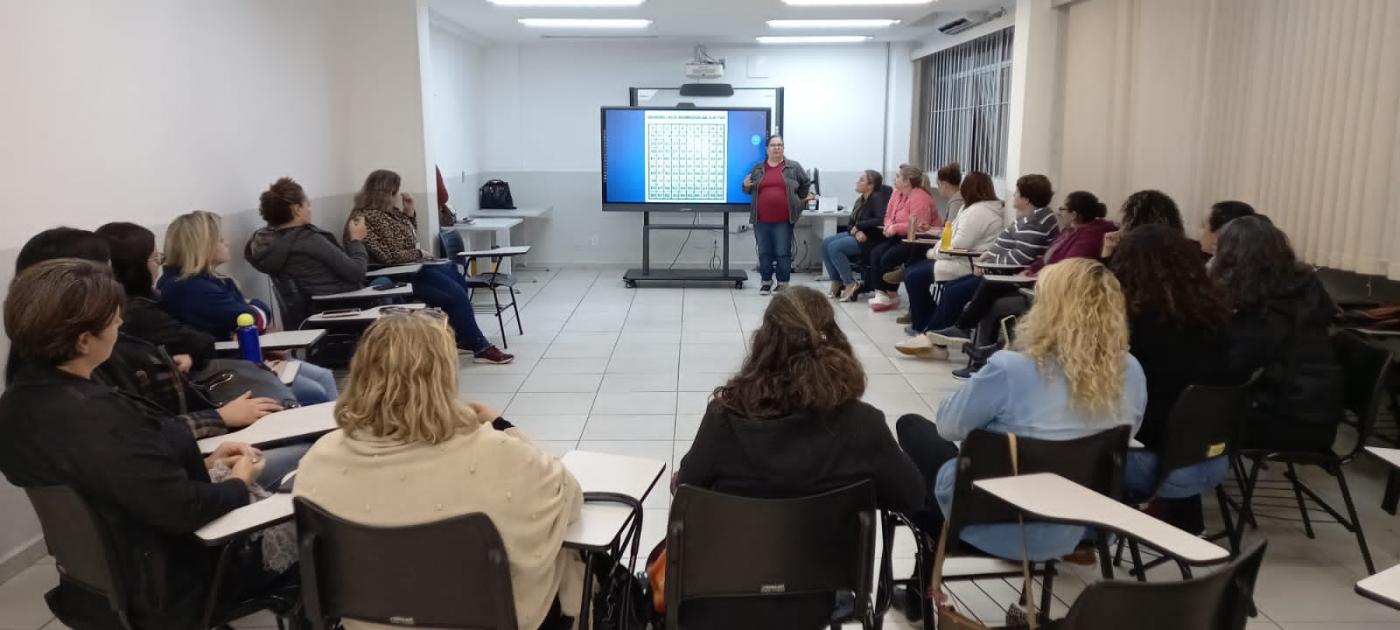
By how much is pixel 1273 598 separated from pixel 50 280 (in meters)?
3.42

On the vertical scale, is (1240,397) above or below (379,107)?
below

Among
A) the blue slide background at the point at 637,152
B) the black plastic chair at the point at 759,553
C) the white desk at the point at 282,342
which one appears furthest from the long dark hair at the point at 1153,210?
the blue slide background at the point at 637,152

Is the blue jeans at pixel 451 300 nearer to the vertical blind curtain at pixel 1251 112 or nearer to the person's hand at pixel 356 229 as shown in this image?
the person's hand at pixel 356 229

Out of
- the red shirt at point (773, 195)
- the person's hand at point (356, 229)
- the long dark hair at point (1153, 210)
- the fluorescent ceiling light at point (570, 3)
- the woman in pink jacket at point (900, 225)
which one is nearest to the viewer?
the long dark hair at point (1153, 210)

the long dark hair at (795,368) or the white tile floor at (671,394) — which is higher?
the long dark hair at (795,368)

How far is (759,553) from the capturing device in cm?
196

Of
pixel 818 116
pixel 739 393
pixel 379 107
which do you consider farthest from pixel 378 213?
pixel 818 116

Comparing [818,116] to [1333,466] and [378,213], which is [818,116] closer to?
[378,213]

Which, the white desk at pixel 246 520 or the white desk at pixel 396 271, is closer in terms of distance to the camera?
the white desk at pixel 246 520

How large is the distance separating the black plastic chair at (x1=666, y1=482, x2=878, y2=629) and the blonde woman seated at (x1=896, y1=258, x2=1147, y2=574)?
0.55m

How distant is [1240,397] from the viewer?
2.79m

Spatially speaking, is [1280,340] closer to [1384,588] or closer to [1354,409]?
[1354,409]

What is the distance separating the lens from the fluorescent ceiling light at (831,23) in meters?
8.44

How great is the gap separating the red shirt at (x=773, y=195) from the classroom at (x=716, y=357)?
4cm
